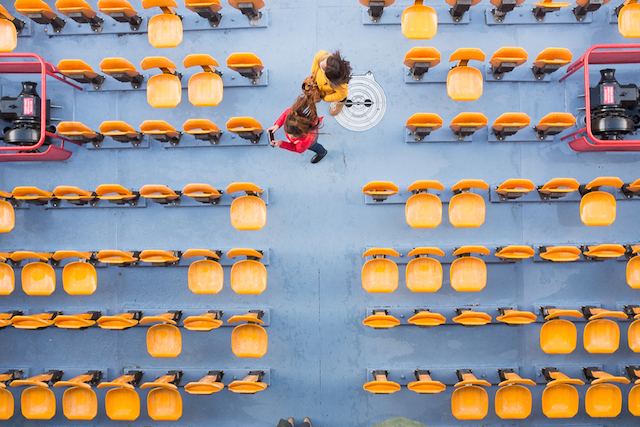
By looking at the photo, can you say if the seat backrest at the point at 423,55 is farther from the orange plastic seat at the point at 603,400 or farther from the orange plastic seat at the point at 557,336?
the orange plastic seat at the point at 603,400

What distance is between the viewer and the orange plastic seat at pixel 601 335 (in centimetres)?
414

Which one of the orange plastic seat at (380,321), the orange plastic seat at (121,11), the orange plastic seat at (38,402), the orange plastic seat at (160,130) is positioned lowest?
the orange plastic seat at (38,402)

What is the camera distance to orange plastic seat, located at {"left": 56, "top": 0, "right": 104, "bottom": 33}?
162 inches

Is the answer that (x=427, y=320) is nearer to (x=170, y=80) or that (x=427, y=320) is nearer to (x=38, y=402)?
(x=170, y=80)

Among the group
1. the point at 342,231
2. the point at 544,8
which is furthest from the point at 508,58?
the point at 342,231

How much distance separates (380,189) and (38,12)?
4167mm

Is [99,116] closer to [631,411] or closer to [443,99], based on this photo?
[443,99]

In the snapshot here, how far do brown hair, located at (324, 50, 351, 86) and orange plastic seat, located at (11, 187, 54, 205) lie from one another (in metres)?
3.41

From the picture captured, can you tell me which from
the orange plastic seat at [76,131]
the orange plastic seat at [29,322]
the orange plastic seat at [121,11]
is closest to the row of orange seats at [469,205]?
the orange plastic seat at [76,131]

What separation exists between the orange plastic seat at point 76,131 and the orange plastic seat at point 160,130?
0.63 metres

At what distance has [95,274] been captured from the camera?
14.0 feet

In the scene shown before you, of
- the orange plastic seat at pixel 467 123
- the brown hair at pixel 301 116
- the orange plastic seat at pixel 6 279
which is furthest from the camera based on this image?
the orange plastic seat at pixel 6 279

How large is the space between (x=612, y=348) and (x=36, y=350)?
648 cm

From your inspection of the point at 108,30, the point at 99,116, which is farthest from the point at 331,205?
the point at 108,30
